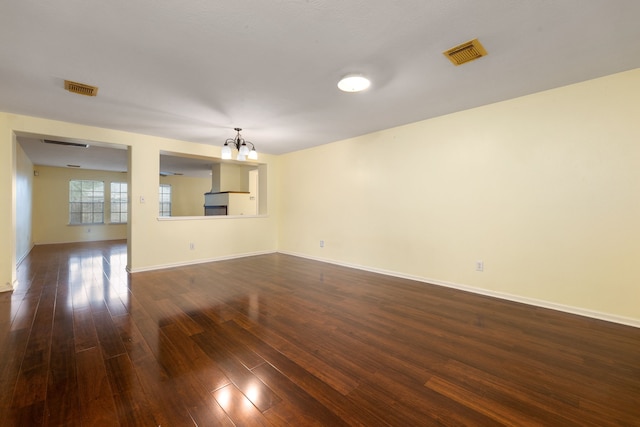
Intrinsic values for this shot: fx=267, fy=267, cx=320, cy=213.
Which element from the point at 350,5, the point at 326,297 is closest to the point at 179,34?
the point at 350,5

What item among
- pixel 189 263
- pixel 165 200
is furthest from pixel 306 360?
pixel 165 200

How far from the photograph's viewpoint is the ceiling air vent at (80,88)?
2492 mm

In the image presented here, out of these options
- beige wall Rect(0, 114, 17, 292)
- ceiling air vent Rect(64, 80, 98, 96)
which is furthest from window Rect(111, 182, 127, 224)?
ceiling air vent Rect(64, 80, 98, 96)

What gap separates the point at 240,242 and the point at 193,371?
3.99 m

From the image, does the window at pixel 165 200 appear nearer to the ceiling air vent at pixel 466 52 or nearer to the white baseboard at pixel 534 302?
the white baseboard at pixel 534 302

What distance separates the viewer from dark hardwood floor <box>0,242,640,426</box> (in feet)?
4.50

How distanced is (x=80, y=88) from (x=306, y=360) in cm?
322

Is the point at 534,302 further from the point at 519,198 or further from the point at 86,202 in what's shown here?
the point at 86,202

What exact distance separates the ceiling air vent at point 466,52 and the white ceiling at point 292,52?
0.05 meters

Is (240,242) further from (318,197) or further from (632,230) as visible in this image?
(632,230)

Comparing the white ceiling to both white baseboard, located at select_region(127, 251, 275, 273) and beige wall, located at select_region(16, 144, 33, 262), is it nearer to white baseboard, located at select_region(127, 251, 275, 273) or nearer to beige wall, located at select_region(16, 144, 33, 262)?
beige wall, located at select_region(16, 144, 33, 262)

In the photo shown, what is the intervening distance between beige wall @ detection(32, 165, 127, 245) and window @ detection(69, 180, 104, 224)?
119mm

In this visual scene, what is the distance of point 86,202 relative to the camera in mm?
8172

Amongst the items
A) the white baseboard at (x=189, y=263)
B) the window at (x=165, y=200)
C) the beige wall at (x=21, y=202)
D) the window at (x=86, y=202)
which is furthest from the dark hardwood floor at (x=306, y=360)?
the window at (x=165, y=200)
